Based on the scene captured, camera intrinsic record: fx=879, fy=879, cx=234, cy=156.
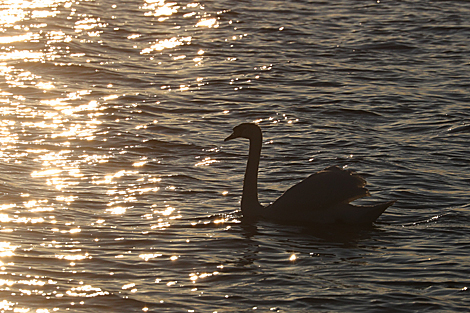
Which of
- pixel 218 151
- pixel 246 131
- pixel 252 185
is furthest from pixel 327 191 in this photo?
pixel 218 151

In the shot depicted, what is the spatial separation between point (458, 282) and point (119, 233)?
12.3ft

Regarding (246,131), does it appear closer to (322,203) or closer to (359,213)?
(322,203)

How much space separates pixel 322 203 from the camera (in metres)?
10.3

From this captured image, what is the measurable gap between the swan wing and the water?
1.09ft

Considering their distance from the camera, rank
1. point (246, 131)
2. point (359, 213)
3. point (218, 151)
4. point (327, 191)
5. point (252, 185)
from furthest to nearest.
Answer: point (218, 151)
point (246, 131)
point (252, 185)
point (359, 213)
point (327, 191)

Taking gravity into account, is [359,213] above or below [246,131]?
below

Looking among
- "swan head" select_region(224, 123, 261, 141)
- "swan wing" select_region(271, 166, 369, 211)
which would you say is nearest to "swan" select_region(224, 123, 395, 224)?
"swan wing" select_region(271, 166, 369, 211)

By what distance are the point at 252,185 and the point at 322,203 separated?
1055 mm

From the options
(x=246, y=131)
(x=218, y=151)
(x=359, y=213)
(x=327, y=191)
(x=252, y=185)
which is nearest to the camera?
(x=327, y=191)

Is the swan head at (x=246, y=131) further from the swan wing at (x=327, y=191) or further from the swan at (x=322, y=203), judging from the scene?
the swan wing at (x=327, y=191)

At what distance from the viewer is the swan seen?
33.4 ft

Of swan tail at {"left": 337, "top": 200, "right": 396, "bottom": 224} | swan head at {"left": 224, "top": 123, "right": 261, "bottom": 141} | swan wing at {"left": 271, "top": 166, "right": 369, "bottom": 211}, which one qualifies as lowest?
swan tail at {"left": 337, "top": 200, "right": 396, "bottom": 224}

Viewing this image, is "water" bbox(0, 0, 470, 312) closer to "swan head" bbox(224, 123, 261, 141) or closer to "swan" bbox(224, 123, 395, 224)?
"swan" bbox(224, 123, 395, 224)

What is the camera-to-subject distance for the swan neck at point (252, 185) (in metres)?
10.8
